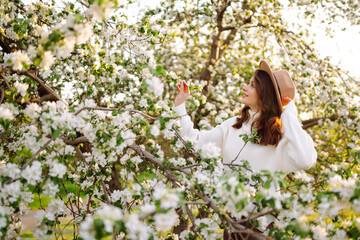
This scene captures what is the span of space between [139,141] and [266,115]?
1.41 meters

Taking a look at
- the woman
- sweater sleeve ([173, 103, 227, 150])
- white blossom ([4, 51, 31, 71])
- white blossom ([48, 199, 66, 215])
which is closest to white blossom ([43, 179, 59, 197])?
white blossom ([48, 199, 66, 215])

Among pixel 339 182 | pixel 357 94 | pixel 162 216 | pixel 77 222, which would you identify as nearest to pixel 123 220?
pixel 162 216

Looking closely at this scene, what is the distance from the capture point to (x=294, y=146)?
2184 mm

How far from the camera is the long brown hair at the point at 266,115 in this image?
7.82 feet

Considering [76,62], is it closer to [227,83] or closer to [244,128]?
[244,128]

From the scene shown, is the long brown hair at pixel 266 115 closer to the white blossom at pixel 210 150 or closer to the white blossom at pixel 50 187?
the white blossom at pixel 210 150

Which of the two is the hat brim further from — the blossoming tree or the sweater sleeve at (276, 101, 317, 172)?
the blossoming tree

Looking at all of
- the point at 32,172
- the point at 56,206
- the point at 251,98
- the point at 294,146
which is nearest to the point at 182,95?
the point at 251,98

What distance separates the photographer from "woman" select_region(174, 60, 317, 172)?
2.22 metres

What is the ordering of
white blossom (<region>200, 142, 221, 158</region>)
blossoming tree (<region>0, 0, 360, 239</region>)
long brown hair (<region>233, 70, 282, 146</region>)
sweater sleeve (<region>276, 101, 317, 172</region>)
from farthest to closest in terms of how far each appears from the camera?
long brown hair (<region>233, 70, 282, 146</region>)
sweater sleeve (<region>276, 101, 317, 172</region>)
white blossom (<region>200, 142, 221, 158</region>)
blossoming tree (<region>0, 0, 360, 239</region>)

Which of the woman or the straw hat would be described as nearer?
the woman

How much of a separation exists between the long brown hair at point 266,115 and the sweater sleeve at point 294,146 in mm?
111

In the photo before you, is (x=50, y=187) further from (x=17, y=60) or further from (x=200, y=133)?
(x=200, y=133)

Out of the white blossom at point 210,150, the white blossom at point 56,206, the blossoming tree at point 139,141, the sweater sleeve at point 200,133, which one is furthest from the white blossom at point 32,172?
the sweater sleeve at point 200,133
